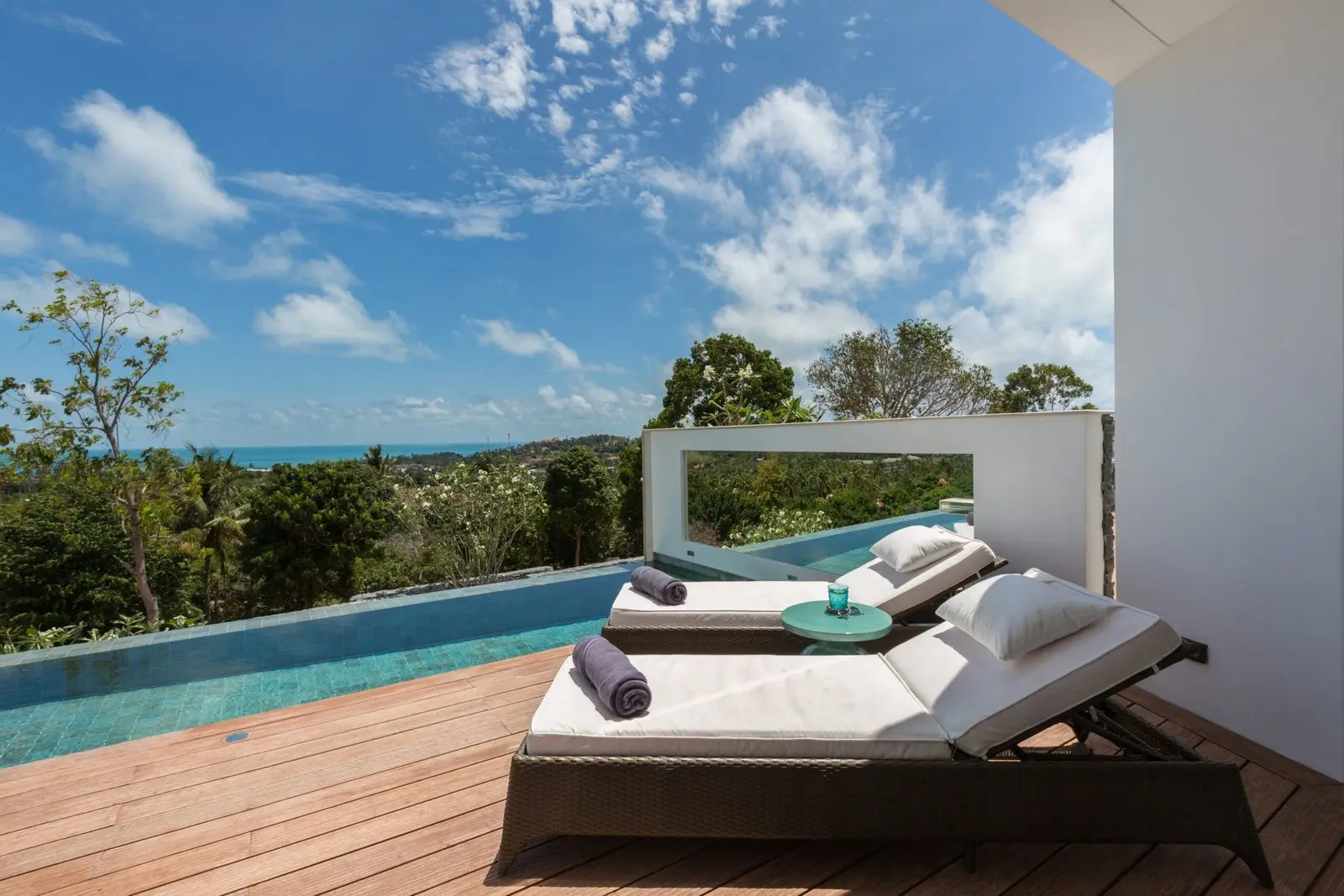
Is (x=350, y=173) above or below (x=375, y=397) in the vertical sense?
above

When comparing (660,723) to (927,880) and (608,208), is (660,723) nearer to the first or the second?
(927,880)

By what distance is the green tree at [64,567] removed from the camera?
14.0 metres

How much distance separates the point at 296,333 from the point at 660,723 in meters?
53.3

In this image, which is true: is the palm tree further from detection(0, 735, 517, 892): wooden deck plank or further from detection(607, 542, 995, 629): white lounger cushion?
detection(607, 542, 995, 629): white lounger cushion

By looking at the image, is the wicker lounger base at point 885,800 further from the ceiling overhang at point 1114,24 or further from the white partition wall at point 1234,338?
the ceiling overhang at point 1114,24

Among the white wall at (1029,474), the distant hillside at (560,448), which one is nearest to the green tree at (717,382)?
the distant hillside at (560,448)

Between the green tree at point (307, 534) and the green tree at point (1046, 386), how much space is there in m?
20.7

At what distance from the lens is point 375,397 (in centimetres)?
5172

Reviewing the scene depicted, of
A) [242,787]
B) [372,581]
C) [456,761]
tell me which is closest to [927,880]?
[456,761]

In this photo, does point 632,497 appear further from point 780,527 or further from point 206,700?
point 206,700

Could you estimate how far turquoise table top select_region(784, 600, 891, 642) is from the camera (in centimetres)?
297

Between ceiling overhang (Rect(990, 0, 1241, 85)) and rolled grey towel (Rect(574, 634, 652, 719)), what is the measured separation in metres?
3.15

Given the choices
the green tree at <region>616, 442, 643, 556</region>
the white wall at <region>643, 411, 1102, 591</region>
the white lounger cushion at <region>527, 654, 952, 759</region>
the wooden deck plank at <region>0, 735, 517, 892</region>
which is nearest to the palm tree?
the green tree at <region>616, 442, 643, 556</region>

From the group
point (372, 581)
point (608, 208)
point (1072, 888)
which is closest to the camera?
point (1072, 888)
